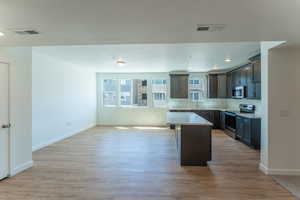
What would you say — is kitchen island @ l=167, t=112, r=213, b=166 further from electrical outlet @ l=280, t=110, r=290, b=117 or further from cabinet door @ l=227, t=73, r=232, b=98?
cabinet door @ l=227, t=73, r=232, b=98

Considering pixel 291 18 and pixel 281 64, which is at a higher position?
pixel 291 18

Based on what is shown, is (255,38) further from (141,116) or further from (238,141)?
(141,116)

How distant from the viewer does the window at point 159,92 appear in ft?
30.9

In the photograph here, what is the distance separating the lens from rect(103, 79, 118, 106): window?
9.65 meters

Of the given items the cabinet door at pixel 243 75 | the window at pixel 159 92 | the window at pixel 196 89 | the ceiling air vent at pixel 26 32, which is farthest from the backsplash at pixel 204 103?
the ceiling air vent at pixel 26 32

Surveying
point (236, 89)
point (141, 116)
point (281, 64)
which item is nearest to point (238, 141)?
point (236, 89)

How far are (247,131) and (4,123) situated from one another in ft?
18.1

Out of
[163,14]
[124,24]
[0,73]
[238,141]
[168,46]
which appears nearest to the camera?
[163,14]

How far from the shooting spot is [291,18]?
2.13 m

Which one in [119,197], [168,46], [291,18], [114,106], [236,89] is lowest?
[119,197]

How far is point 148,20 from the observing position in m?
2.21

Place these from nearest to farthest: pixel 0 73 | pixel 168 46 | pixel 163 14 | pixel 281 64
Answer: pixel 163 14, pixel 0 73, pixel 281 64, pixel 168 46

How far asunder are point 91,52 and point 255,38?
3.73 metres

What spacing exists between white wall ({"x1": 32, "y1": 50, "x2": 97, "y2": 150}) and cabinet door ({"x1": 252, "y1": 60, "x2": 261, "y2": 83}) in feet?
18.0
